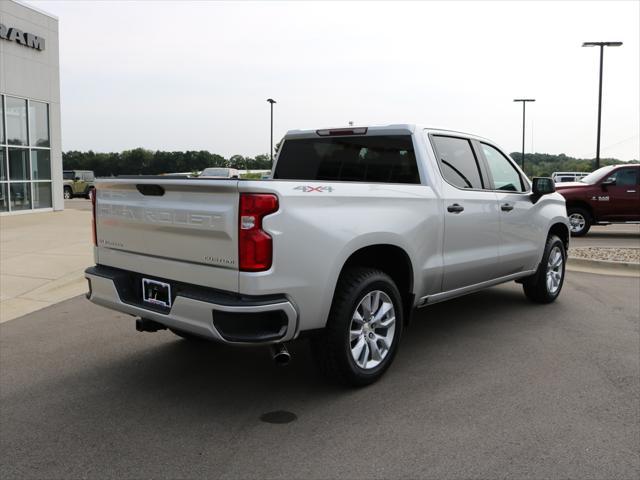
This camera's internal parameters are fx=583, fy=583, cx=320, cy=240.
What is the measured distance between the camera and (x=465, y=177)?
5.32 m

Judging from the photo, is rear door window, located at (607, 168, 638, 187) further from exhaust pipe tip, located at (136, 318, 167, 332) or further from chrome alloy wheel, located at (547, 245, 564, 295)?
exhaust pipe tip, located at (136, 318, 167, 332)

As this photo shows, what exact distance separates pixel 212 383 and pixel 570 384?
2.59 m

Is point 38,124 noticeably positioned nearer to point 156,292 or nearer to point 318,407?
point 156,292

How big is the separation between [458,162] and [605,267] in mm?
5574

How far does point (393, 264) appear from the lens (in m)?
4.55

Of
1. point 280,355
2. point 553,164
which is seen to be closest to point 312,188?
point 280,355

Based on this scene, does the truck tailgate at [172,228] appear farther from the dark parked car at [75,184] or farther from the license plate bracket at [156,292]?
the dark parked car at [75,184]

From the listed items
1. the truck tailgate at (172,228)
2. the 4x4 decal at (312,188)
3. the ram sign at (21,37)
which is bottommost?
the truck tailgate at (172,228)

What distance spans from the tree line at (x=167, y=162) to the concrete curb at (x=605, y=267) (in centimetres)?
4240

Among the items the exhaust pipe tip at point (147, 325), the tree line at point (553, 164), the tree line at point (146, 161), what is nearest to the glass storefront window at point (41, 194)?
the exhaust pipe tip at point (147, 325)

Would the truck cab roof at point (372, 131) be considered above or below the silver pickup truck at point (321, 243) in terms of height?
above

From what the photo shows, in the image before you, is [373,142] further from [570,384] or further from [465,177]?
[570,384]

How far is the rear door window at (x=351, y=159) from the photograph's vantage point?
4992 mm

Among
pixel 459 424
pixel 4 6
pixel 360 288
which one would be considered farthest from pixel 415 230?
pixel 4 6
